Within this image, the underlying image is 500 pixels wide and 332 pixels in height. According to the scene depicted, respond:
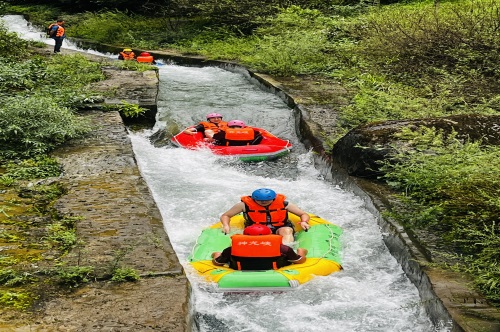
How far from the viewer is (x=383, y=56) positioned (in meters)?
15.9

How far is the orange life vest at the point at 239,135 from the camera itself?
11867mm

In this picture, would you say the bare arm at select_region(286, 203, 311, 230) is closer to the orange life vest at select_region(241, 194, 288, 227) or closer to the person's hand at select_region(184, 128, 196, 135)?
the orange life vest at select_region(241, 194, 288, 227)

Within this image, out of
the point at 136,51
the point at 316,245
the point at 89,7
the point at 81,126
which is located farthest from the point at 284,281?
the point at 89,7

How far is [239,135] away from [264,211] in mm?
4253

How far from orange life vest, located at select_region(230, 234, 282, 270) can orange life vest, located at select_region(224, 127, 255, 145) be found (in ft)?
→ 16.9

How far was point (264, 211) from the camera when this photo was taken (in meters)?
7.80

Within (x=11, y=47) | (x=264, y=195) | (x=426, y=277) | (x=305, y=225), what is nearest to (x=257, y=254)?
(x=264, y=195)

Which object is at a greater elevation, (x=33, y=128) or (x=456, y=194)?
(x=456, y=194)

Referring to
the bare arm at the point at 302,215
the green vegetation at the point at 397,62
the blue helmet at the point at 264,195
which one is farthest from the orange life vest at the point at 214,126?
the blue helmet at the point at 264,195

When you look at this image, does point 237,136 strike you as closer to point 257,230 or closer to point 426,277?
point 257,230

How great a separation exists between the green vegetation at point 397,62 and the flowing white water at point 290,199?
26.3 inches

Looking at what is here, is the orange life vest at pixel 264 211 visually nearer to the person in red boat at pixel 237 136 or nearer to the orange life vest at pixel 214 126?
the person in red boat at pixel 237 136

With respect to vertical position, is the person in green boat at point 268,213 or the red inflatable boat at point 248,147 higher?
the person in green boat at point 268,213

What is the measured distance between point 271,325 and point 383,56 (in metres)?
11.2
